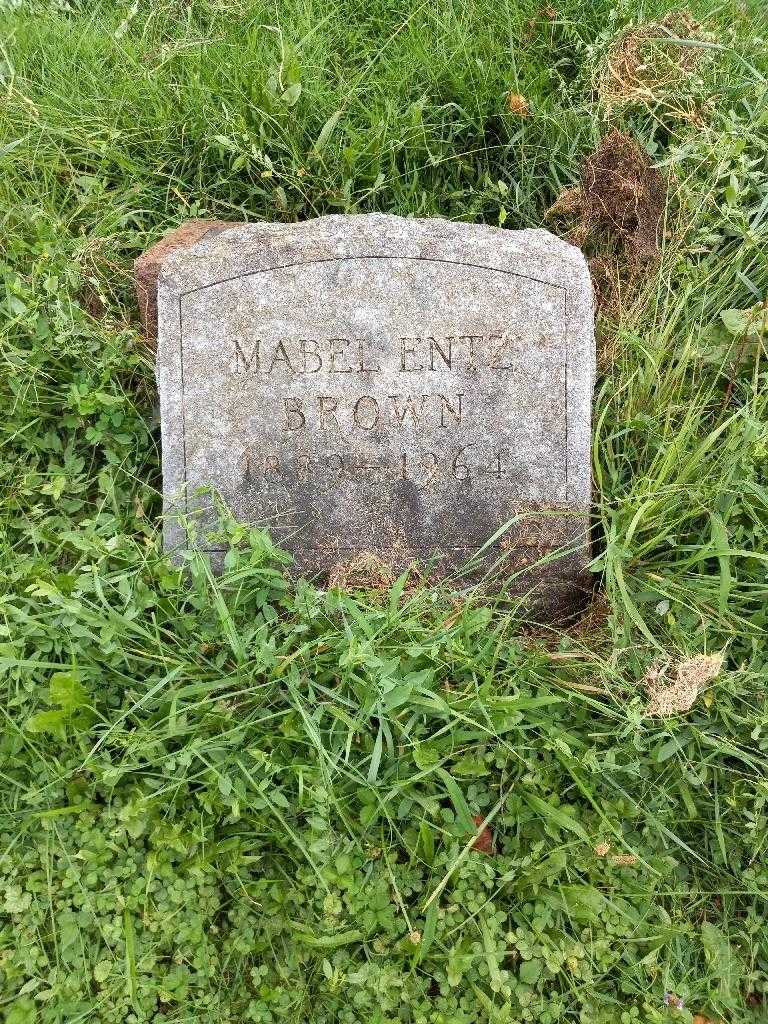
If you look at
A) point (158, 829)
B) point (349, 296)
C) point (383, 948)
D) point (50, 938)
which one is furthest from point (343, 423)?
point (50, 938)

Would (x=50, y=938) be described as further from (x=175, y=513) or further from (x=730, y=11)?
(x=730, y=11)

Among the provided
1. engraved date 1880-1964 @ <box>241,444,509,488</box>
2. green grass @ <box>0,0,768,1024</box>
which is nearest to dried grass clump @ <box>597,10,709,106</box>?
green grass @ <box>0,0,768,1024</box>

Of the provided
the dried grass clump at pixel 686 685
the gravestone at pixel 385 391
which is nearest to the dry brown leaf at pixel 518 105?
the gravestone at pixel 385 391

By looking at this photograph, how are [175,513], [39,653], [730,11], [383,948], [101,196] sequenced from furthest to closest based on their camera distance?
[730,11] < [101,196] < [175,513] < [39,653] < [383,948]

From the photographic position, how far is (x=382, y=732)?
6.18 feet

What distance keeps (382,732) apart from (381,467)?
72 cm

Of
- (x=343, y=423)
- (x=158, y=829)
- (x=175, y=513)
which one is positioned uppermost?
(x=343, y=423)

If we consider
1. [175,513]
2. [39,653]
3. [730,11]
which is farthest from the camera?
[730,11]

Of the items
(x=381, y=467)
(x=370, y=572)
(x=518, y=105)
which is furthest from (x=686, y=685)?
(x=518, y=105)

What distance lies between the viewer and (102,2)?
2881 millimetres

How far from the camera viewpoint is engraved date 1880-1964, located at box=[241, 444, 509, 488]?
2.16 m

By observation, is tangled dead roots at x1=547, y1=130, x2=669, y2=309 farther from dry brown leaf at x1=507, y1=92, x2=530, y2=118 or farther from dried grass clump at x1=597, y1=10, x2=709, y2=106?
dry brown leaf at x1=507, y1=92, x2=530, y2=118

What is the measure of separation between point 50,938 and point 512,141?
2706 millimetres

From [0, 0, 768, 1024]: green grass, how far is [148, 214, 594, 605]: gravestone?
0.51 feet
